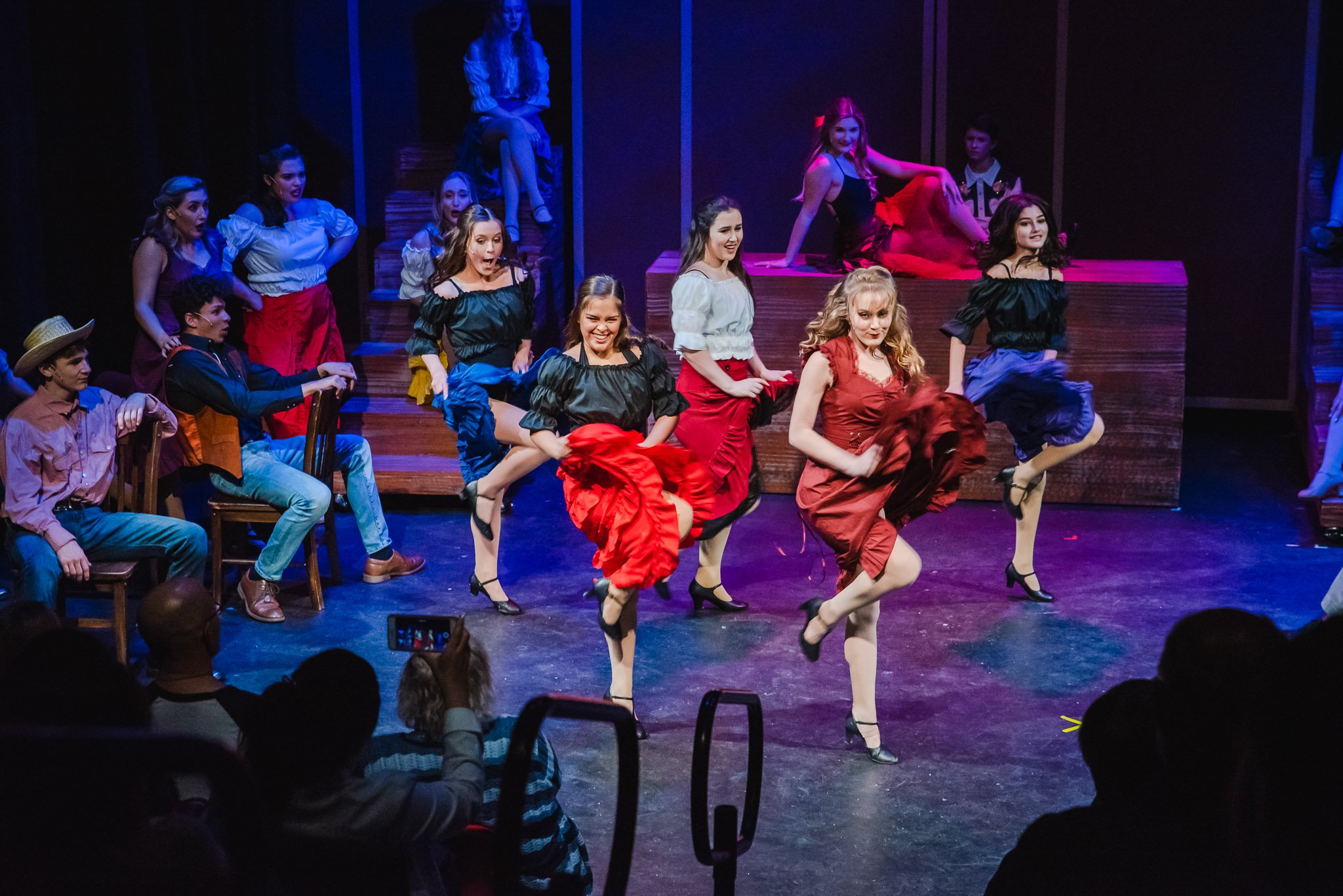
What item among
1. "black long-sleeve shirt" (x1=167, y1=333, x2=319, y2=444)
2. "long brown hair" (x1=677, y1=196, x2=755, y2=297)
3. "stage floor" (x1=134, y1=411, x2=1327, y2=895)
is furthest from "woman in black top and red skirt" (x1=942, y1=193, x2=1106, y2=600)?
"black long-sleeve shirt" (x1=167, y1=333, x2=319, y2=444)

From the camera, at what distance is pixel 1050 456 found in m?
5.92

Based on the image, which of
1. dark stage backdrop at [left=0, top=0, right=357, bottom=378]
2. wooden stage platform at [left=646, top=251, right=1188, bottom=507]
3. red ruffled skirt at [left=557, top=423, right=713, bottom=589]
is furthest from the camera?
wooden stage platform at [left=646, top=251, right=1188, bottom=507]

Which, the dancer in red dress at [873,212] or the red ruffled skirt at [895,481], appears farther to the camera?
the dancer in red dress at [873,212]

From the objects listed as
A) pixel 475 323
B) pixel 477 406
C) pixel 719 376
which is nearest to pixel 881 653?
pixel 719 376

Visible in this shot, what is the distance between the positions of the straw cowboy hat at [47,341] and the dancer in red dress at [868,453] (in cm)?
246

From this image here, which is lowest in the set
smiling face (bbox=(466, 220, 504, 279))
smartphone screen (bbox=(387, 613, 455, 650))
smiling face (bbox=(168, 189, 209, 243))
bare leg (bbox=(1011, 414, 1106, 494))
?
bare leg (bbox=(1011, 414, 1106, 494))

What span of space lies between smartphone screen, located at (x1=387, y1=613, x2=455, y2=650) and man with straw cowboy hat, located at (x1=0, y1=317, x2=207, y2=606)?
2.65 metres

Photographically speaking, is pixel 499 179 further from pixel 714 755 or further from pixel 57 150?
pixel 714 755

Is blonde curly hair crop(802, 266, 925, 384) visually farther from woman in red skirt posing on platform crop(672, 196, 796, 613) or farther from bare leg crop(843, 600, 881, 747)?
woman in red skirt posing on platform crop(672, 196, 796, 613)

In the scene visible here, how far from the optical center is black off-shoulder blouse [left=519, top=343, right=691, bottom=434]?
503 centimetres

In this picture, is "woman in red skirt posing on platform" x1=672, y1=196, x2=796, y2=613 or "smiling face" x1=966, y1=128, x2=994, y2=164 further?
"smiling face" x1=966, y1=128, x2=994, y2=164

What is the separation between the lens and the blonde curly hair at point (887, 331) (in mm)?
4652

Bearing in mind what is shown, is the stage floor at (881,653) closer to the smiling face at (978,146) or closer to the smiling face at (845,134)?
the smiling face at (845,134)

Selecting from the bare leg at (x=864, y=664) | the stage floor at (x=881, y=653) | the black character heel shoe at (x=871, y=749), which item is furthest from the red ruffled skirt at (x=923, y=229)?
the black character heel shoe at (x=871, y=749)
